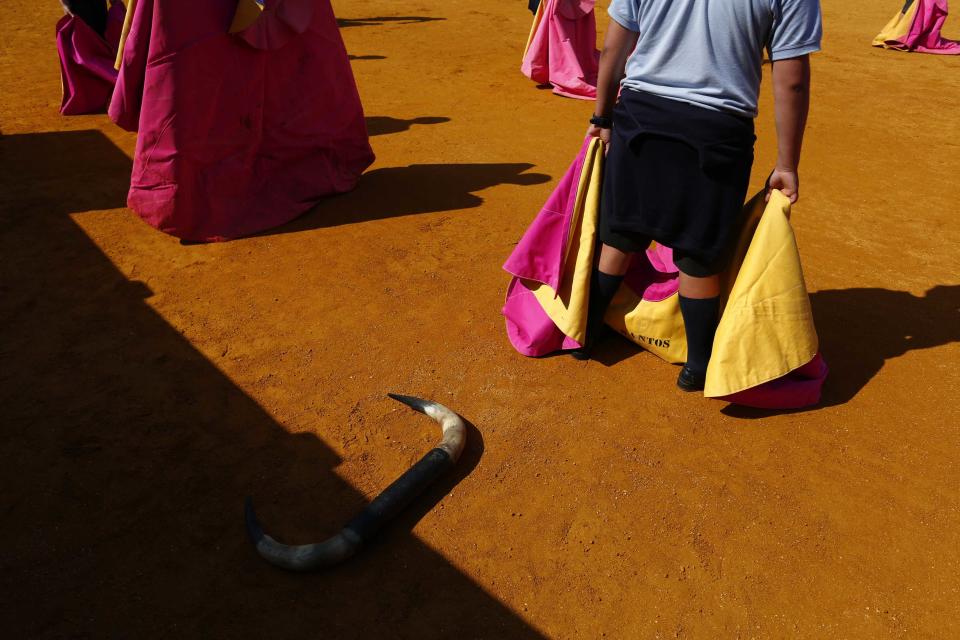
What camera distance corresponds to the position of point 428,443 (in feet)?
10.2

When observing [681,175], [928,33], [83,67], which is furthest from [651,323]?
[928,33]

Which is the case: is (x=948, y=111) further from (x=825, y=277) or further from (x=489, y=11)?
(x=489, y=11)

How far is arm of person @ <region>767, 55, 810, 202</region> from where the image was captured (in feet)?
8.89

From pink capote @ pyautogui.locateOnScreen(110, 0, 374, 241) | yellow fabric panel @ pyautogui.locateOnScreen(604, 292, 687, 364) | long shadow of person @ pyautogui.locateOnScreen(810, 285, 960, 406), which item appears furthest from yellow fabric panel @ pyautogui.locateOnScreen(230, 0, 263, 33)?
long shadow of person @ pyautogui.locateOnScreen(810, 285, 960, 406)

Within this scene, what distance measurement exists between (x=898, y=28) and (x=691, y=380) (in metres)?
10.1

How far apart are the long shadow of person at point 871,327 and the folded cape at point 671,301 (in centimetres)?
26

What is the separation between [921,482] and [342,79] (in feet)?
14.1

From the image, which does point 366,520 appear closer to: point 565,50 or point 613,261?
point 613,261

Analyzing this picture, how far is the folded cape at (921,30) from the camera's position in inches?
419

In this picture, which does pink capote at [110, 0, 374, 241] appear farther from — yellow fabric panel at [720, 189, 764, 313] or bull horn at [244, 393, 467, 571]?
yellow fabric panel at [720, 189, 764, 313]

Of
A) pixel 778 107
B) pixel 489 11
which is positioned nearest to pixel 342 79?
pixel 778 107

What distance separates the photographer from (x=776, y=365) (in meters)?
3.12

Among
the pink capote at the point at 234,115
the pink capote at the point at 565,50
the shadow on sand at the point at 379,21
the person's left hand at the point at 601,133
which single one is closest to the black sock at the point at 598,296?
the person's left hand at the point at 601,133

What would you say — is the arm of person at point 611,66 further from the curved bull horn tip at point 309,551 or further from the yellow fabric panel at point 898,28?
the yellow fabric panel at point 898,28
